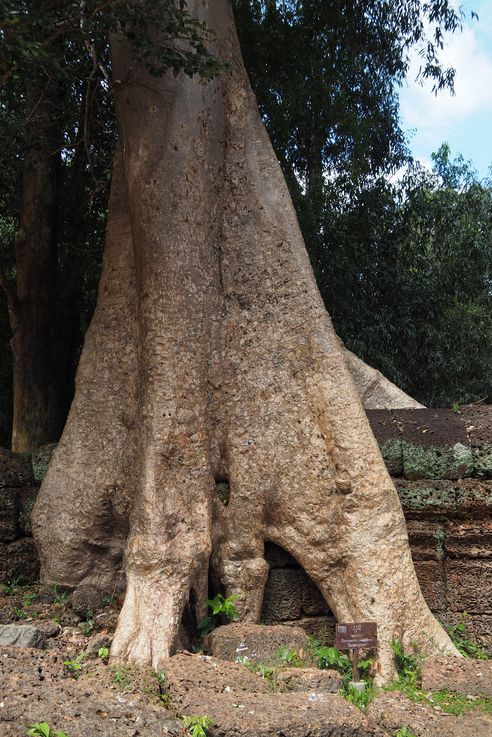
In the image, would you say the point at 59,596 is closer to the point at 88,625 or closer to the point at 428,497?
the point at 88,625

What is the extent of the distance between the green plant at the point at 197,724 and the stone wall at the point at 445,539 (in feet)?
5.69

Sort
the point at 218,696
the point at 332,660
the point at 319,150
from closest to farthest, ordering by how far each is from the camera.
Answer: the point at 218,696, the point at 332,660, the point at 319,150

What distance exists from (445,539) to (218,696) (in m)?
2.19

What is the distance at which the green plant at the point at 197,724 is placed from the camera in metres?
3.40

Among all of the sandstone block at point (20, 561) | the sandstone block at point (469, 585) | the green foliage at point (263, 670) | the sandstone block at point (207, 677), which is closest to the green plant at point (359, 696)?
the green foliage at point (263, 670)

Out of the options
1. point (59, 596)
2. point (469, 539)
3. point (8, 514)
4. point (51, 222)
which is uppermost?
point (51, 222)

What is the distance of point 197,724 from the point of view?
3455 mm

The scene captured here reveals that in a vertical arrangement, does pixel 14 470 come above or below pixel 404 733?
above

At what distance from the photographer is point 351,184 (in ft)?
33.7

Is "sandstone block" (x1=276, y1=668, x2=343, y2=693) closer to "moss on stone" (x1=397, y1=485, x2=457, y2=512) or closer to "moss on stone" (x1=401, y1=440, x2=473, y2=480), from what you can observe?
"moss on stone" (x1=397, y1=485, x2=457, y2=512)

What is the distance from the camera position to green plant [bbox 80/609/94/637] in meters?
4.82

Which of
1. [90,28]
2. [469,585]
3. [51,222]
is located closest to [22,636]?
[469,585]

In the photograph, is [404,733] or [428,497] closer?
[404,733]

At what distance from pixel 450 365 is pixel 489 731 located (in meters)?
8.68
